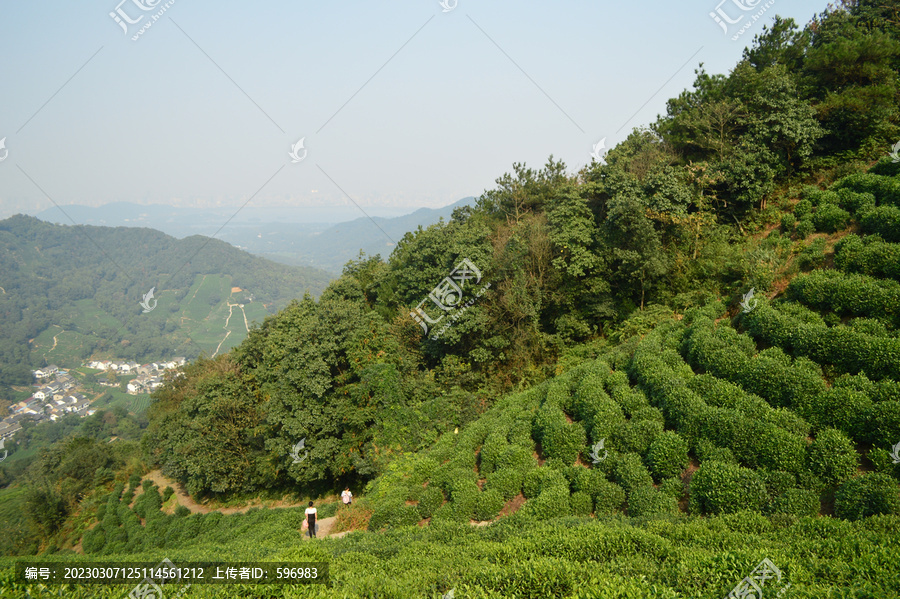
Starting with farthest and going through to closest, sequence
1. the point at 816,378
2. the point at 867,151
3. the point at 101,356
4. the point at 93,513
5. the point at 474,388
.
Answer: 1. the point at 101,356
2. the point at 93,513
3. the point at 474,388
4. the point at 867,151
5. the point at 816,378

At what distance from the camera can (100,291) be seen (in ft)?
473

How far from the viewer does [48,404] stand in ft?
309

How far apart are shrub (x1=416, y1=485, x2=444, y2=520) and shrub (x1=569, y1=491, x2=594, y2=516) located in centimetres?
324

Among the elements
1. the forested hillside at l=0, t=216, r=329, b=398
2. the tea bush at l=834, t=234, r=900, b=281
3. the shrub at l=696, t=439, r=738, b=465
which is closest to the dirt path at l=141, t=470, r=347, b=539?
the shrub at l=696, t=439, r=738, b=465

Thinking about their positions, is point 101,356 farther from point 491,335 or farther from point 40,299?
point 491,335

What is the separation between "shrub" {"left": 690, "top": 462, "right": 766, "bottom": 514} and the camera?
683 cm

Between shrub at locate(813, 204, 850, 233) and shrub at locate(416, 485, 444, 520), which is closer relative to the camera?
shrub at locate(416, 485, 444, 520)

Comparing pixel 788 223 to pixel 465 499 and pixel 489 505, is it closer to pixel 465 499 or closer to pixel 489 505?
pixel 489 505

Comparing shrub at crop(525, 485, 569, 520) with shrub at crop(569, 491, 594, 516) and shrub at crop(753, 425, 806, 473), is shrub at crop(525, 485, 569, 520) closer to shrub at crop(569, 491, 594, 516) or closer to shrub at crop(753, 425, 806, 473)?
shrub at crop(569, 491, 594, 516)

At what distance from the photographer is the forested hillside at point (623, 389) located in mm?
6035

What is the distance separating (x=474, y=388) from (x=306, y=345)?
24.1 feet

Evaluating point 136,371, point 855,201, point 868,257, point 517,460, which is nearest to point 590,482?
point 517,460

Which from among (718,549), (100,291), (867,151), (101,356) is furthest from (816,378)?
(100,291)

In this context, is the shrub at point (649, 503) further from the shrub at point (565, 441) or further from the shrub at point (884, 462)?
the shrub at point (884, 462)
